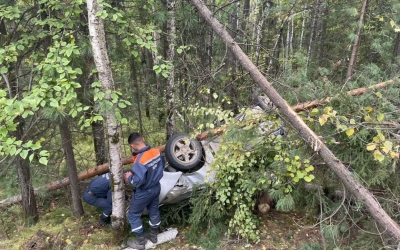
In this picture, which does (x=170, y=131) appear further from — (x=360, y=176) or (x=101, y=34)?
(x=360, y=176)

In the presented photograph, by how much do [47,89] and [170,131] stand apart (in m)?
4.14

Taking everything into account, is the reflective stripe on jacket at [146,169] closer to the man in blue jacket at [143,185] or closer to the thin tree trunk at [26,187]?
the man in blue jacket at [143,185]

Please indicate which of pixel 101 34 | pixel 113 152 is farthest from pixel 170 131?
pixel 101 34

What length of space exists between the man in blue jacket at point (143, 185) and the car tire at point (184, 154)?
2.00 feet

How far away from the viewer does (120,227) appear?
4.88 meters

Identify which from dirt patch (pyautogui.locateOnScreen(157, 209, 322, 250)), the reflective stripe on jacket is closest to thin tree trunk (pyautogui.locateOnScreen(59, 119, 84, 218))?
the reflective stripe on jacket

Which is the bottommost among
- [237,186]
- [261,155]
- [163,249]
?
[163,249]

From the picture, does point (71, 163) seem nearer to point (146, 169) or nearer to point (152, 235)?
point (146, 169)

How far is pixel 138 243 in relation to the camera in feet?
15.5

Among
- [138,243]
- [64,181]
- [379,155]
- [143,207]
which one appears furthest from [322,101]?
[64,181]

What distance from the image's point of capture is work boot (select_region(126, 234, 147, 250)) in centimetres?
472

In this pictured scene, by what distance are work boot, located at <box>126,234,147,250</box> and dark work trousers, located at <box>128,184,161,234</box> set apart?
0.35 ft

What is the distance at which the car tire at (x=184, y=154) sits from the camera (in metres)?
5.39

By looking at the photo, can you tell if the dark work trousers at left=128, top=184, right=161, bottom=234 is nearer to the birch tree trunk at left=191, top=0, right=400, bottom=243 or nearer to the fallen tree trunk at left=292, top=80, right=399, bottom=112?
the birch tree trunk at left=191, top=0, right=400, bottom=243
